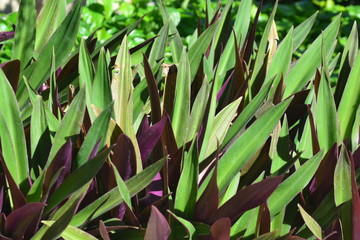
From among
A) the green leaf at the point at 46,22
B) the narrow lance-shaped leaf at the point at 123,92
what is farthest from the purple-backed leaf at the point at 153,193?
the green leaf at the point at 46,22

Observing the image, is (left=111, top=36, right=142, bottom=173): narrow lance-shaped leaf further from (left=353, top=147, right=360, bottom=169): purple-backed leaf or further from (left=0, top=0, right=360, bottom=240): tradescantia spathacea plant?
(left=353, top=147, right=360, bottom=169): purple-backed leaf

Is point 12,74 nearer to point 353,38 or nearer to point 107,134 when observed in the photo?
point 107,134

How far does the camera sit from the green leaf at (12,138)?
1190mm

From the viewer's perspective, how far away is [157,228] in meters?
1.08

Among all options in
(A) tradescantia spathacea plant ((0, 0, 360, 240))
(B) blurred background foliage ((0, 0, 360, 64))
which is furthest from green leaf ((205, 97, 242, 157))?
(B) blurred background foliage ((0, 0, 360, 64))

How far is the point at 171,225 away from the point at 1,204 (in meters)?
0.31

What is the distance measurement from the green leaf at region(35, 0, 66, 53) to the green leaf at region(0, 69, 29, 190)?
0.52 metres

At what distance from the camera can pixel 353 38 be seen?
174cm

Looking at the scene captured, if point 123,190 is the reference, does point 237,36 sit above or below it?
below

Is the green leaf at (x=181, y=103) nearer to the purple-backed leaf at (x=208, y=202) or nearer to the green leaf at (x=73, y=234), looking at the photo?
the purple-backed leaf at (x=208, y=202)

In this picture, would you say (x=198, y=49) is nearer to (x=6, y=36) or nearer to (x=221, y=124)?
(x=221, y=124)

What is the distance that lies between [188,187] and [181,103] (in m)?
0.25

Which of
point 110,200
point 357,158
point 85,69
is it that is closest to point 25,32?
point 85,69

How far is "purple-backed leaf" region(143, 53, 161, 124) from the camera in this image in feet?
4.39
